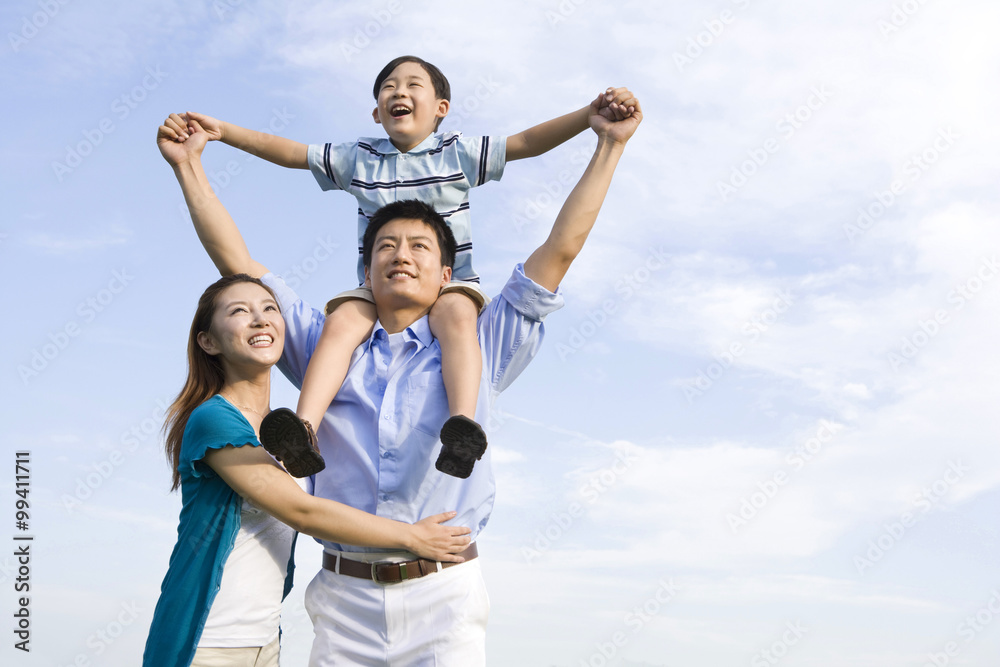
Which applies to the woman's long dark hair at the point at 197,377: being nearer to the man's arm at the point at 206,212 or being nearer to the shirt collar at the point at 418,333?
the man's arm at the point at 206,212

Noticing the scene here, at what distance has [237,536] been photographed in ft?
10.6

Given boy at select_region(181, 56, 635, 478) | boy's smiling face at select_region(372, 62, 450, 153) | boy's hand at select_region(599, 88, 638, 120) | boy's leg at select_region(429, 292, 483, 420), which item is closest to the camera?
boy's leg at select_region(429, 292, 483, 420)

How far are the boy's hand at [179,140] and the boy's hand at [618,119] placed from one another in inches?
74.1

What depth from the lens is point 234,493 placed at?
3.25 meters

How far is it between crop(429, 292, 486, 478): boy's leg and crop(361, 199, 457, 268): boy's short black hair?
272mm

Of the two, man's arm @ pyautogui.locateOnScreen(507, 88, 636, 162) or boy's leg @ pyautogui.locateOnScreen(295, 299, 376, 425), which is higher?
man's arm @ pyautogui.locateOnScreen(507, 88, 636, 162)

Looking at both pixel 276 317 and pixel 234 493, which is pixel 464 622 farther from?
pixel 276 317

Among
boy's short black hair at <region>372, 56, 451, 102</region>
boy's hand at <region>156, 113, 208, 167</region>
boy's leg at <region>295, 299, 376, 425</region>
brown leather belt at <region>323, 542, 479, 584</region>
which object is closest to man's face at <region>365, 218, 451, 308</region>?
boy's leg at <region>295, 299, 376, 425</region>

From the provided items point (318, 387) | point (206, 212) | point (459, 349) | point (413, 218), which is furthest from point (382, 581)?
point (206, 212)

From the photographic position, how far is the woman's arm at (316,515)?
3.10 m

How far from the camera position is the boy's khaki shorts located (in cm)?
365

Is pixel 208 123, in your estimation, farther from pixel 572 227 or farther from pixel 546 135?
pixel 572 227

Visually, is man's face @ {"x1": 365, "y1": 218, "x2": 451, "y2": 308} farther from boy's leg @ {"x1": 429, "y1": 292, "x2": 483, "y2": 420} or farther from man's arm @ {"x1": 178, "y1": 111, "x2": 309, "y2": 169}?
man's arm @ {"x1": 178, "y1": 111, "x2": 309, "y2": 169}

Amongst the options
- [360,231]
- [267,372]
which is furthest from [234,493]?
[360,231]
